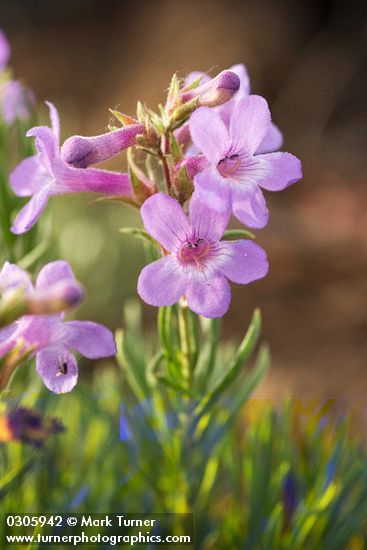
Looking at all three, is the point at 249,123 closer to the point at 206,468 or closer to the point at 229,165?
the point at 229,165

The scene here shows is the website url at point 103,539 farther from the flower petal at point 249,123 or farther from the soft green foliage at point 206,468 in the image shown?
the flower petal at point 249,123

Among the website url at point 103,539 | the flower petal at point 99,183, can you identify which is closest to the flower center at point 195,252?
the flower petal at point 99,183

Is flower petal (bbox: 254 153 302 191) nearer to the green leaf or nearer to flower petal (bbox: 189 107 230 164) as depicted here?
flower petal (bbox: 189 107 230 164)

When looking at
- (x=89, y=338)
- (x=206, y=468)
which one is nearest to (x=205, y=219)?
(x=89, y=338)

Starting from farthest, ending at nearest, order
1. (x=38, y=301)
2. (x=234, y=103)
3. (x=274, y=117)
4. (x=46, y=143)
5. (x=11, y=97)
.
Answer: (x=274, y=117) → (x=11, y=97) → (x=234, y=103) → (x=46, y=143) → (x=38, y=301)

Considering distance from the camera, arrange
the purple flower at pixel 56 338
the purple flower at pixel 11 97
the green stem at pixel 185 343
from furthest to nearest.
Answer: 1. the purple flower at pixel 11 97
2. the green stem at pixel 185 343
3. the purple flower at pixel 56 338

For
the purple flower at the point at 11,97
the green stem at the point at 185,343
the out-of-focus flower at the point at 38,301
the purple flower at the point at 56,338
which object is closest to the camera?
the out-of-focus flower at the point at 38,301
